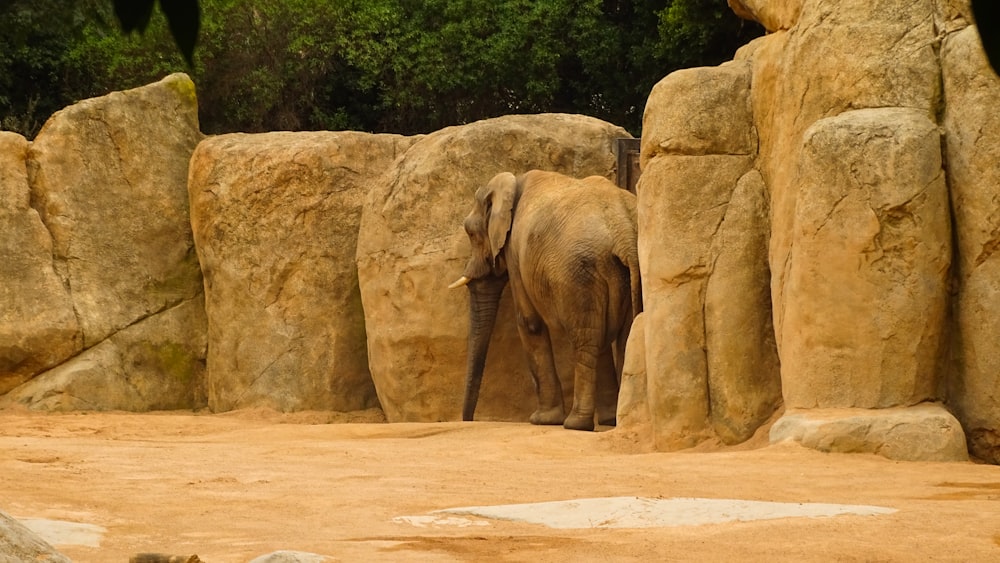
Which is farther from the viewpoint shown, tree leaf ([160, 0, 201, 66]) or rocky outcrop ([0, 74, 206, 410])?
rocky outcrop ([0, 74, 206, 410])

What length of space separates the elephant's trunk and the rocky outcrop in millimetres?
3197

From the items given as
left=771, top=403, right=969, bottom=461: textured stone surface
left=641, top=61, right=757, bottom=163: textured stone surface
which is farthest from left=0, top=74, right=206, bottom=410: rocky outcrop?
left=771, top=403, right=969, bottom=461: textured stone surface

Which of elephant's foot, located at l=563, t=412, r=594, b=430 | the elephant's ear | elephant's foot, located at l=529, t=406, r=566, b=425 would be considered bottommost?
elephant's foot, located at l=529, t=406, r=566, b=425

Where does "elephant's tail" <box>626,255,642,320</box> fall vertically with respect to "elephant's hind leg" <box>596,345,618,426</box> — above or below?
above

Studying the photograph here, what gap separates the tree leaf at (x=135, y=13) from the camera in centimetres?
170

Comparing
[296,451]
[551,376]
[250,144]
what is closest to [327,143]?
[250,144]

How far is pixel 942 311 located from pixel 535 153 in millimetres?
6024

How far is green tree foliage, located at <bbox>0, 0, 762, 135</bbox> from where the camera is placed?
20594mm

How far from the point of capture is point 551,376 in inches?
504

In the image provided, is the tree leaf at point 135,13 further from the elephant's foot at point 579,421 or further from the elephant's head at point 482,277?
the elephant's head at point 482,277

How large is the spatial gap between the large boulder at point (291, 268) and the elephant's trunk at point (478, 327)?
162 cm

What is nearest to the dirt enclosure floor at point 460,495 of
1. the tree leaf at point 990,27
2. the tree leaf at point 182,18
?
the tree leaf at point 990,27

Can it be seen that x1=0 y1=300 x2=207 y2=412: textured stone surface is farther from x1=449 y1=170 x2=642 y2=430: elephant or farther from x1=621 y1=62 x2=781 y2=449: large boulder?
x1=621 y1=62 x2=781 y2=449: large boulder

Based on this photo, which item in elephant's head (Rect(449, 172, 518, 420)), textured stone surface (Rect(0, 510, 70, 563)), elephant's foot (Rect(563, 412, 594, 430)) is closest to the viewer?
textured stone surface (Rect(0, 510, 70, 563))
